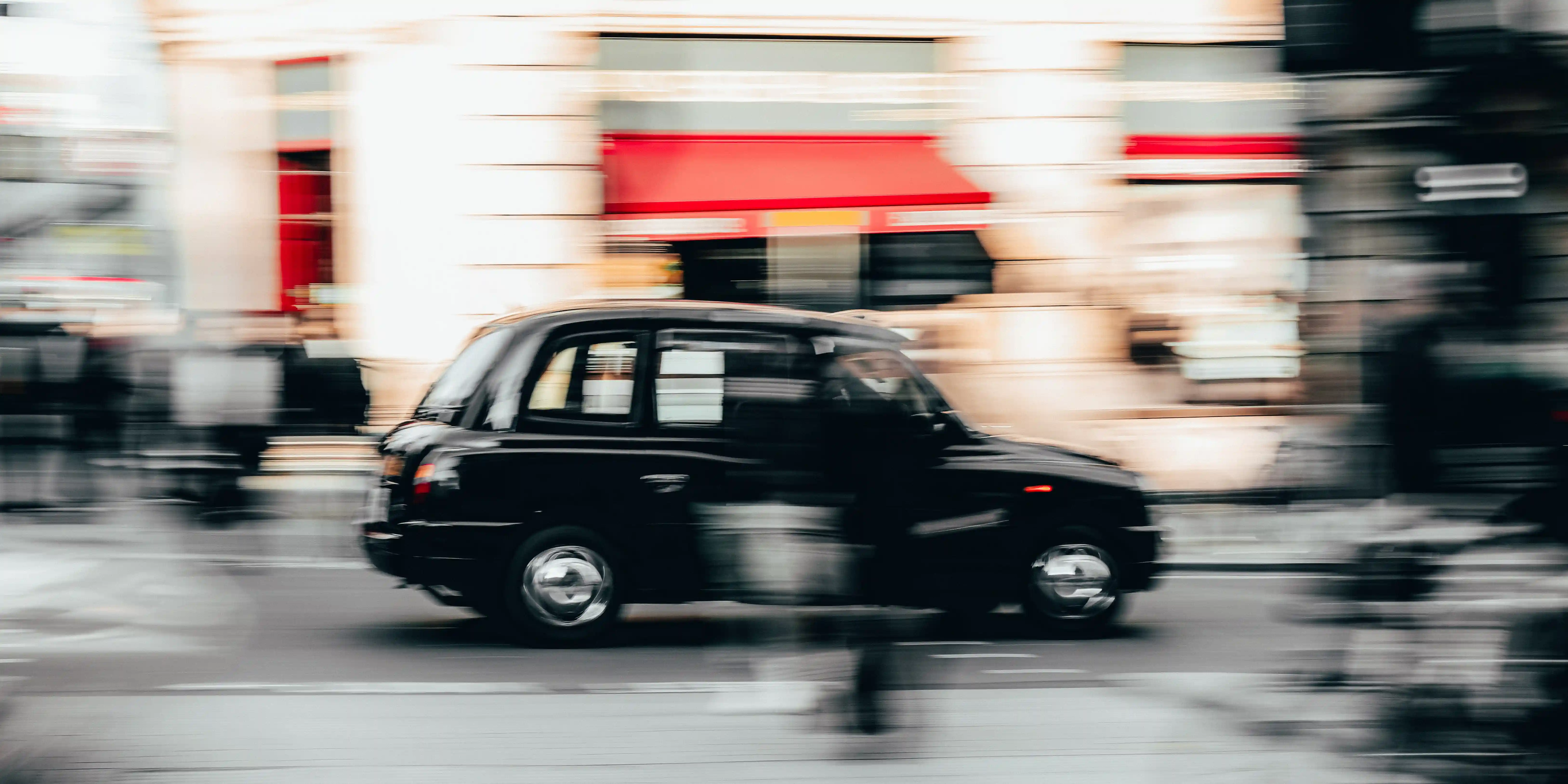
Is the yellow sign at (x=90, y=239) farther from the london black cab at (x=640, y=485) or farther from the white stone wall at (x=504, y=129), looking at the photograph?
the white stone wall at (x=504, y=129)

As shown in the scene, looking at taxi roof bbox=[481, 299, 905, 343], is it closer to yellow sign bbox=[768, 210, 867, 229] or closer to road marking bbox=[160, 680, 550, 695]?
road marking bbox=[160, 680, 550, 695]

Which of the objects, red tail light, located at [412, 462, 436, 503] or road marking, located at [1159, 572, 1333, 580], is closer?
red tail light, located at [412, 462, 436, 503]

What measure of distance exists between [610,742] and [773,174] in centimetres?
809

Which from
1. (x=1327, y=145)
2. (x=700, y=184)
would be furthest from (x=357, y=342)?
(x=1327, y=145)

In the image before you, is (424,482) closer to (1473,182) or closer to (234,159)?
(1473,182)

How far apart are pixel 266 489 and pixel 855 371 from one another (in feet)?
22.0

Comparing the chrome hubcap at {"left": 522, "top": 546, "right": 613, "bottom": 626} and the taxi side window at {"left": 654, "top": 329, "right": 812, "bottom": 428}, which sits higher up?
the taxi side window at {"left": 654, "top": 329, "right": 812, "bottom": 428}

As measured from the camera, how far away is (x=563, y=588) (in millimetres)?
6844

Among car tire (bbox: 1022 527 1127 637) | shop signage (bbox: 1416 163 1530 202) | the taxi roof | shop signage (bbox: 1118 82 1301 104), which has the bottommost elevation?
car tire (bbox: 1022 527 1127 637)

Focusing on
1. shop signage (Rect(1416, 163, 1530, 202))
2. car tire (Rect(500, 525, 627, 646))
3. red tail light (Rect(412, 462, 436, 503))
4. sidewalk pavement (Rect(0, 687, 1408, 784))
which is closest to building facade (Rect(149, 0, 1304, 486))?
car tire (Rect(500, 525, 627, 646))

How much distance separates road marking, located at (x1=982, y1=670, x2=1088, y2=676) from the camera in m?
6.37

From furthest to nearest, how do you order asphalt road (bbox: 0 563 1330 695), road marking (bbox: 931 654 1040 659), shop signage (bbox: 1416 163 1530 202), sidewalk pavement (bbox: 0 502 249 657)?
road marking (bbox: 931 654 1040 659) → asphalt road (bbox: 0 563 1330 695) → sidewalk pavement (bbox: 0 502 249 657) → shop signage (bbox: 1416 163 1530 202)

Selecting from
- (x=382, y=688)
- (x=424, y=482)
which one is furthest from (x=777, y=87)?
(x=382, y=688)

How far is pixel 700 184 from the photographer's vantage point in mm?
12688
